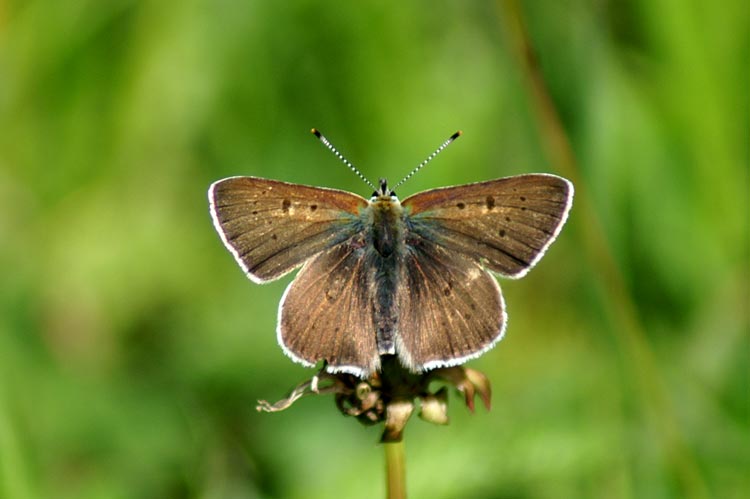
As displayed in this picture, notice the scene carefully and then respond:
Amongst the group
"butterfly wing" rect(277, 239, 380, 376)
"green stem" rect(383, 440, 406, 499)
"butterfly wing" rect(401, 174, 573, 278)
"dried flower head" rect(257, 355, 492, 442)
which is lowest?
"green stem" rect(383, 440, 406, 499)

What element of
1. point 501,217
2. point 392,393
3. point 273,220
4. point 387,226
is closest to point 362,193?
point 387,226

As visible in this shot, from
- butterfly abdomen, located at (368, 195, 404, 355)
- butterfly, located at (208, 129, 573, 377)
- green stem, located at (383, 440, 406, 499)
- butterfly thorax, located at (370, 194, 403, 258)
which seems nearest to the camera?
green stem, located at (383, 440, 406, 499)

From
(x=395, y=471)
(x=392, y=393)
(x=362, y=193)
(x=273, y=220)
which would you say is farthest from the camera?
(x=362, y=193)

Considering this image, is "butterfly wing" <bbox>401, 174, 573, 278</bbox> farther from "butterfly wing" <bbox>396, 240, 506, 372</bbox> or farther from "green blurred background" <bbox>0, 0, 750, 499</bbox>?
"green blurred background" <bbox>0, 0, 750, 499</bbox>

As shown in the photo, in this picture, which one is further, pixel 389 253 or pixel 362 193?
pixel 362 193

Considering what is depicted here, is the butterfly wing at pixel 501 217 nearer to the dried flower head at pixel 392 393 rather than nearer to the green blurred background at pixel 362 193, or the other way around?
the dried flower head at pixel 392 393

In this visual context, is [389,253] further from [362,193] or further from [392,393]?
[362,193]

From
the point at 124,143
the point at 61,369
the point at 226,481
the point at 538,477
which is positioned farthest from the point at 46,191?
the point at 538,477

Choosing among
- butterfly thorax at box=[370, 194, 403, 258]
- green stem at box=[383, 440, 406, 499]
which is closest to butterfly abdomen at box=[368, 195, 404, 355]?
butterfly thorax at box=[370, 194, 403, 258]
